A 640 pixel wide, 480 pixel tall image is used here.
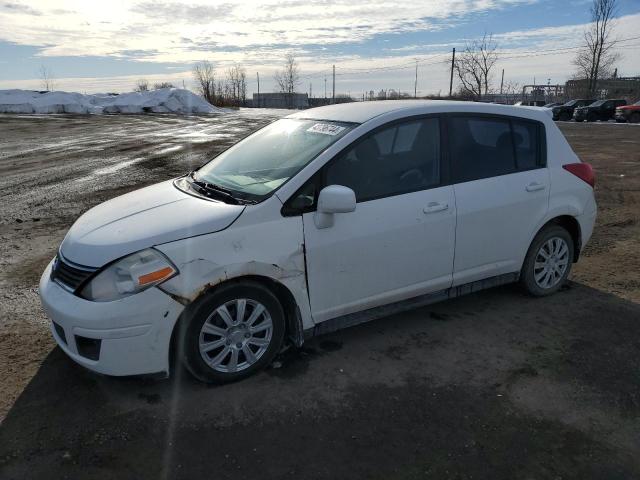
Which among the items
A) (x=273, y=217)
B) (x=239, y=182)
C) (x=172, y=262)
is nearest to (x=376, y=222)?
(x=273, y=217)

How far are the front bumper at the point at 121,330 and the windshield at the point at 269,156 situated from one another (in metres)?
0.93

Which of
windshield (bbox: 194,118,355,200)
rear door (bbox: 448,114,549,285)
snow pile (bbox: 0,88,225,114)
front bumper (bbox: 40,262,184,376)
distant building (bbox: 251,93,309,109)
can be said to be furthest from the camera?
distant building (bbox: 251,93,309,109)

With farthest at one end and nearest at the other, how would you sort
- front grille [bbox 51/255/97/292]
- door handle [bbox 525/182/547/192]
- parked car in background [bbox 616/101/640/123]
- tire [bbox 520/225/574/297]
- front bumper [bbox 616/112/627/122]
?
1. front bumper [bbox 616/112/627/122]
2. parked car in background [bbox 616/101/640/123]
3. tire [bbox 520/225/574/297]
4. door handle [bbox 525/182/547/192]
5. front grille [bbox 51/255/97/292]

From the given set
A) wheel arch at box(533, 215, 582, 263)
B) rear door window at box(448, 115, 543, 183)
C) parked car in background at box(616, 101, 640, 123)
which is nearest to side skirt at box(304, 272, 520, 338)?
wheel arch at box(533, 215, 582, 263)

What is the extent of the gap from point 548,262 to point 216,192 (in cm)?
296

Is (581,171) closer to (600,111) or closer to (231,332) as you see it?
(231,332)

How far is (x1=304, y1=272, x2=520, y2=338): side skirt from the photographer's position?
11.5 feet

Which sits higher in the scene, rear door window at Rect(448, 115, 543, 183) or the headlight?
rear door window at Rect(448, 115, 543, 183)

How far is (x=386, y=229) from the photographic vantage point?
3.52 m

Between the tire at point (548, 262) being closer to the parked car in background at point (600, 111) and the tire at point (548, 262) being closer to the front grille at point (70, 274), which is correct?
the front grille at point (70, 274)

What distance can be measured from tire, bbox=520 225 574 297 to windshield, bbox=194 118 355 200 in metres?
2.03

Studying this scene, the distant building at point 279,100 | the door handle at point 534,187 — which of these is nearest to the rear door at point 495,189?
the door handle at point 534,187

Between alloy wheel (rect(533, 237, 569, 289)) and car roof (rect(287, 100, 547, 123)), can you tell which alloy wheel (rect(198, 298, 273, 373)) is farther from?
alloy wheel (rect(533, 237, 569, 289))

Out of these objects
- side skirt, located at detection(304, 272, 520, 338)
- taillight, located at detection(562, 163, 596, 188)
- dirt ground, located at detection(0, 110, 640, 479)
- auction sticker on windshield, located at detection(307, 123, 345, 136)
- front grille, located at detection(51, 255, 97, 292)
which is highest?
auction sticker on windshield, located at detection(307, 123, 345, 136)
